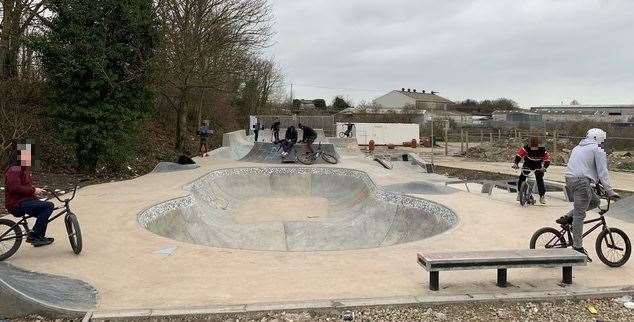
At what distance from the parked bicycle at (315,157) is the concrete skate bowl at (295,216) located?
3.34m

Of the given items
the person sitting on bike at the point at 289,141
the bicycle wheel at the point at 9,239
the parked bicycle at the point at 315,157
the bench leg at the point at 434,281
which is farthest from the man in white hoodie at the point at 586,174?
the person sitting on bike at the point at 289,141

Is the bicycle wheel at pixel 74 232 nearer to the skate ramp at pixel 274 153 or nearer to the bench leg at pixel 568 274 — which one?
the bench leg at pixel 568 274

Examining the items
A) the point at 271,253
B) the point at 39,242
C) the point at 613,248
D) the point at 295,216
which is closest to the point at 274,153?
the point at 295,216

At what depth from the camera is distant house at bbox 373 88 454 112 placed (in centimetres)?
9250

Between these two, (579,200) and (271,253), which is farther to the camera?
(271,253)

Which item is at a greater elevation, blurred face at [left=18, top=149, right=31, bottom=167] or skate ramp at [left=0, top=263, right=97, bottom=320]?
blurred face at [left=18, top=149, right=31, bottom=167]

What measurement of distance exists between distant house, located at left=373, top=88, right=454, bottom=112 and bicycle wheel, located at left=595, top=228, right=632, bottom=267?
84.7 metres

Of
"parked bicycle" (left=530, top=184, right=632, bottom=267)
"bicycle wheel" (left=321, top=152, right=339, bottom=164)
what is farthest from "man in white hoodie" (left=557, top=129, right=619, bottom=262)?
"bicycle wheel" (left=321, top=152, right=339, bottom=164)

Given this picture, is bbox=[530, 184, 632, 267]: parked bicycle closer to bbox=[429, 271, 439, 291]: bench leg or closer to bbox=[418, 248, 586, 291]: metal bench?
bbox=[418, 248, 586, 291]: metal bench

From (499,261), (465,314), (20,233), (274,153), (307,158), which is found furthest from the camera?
(274,153)

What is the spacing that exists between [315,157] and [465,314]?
1671 cm

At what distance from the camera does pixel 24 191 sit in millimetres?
6289

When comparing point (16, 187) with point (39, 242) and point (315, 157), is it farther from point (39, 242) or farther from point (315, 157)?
point (315, 157)

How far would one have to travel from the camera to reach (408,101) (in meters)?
92.9
